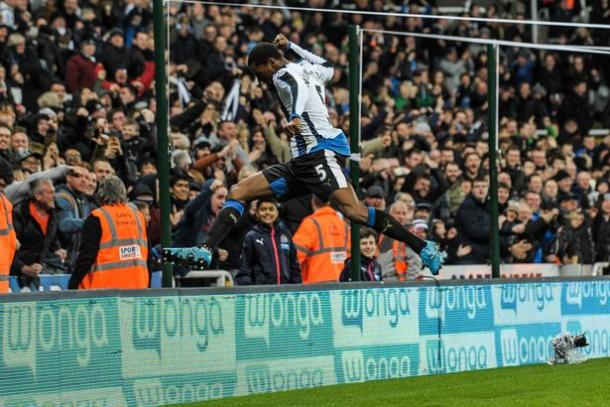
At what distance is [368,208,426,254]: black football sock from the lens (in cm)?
1205

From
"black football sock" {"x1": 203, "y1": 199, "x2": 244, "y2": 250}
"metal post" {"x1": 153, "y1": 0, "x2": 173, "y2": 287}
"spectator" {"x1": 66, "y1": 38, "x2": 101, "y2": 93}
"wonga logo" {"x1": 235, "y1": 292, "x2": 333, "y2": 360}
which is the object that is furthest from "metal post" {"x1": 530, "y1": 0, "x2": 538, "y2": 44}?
A: "metal post" {"x1": 153, "y1": 0, "x2": 173, "y2": 287}

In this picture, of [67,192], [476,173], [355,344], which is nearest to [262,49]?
[355,344]

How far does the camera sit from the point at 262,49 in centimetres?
1163

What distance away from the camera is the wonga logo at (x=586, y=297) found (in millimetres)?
15406

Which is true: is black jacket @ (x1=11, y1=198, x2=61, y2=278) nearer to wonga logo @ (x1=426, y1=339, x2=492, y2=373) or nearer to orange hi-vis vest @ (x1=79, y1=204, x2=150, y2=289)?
orange hi-vis vest @ (x1=79, y1=204, x2=150, y2=289)

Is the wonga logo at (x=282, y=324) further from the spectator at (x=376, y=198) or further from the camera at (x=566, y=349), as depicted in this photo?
the spectator at (x=376, y=198)

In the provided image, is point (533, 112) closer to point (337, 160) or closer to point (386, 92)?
point (386, 92)

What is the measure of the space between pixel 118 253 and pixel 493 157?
405 centimetres

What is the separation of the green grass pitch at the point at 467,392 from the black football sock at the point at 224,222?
1.24 metres

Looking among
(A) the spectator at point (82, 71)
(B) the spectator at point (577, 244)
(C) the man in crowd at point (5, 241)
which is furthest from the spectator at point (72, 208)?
(B) the spectator at point (577, 244)

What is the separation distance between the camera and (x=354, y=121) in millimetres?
13539

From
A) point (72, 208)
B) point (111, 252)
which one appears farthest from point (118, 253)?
point (72, 208)

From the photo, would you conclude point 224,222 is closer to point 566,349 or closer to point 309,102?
point 309,102

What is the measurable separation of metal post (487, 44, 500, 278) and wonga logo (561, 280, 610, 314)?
1.00 meters
